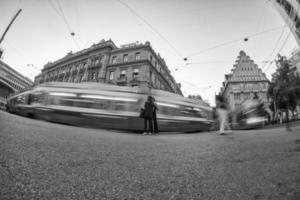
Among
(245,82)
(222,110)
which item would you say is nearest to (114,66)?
(222,110)

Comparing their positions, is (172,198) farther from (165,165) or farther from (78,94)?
(78,94)

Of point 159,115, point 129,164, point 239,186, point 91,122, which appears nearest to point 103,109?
point 91,122

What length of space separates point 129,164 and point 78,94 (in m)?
7.35

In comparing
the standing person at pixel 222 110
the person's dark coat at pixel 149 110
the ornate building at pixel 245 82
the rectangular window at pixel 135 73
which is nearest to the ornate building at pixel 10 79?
the person's dark coat at pixel 149 110

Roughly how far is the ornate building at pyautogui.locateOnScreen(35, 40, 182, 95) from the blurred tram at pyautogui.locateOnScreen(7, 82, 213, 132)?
14.4 m

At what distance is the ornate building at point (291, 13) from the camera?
10.0 meters

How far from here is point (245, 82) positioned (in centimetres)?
4181

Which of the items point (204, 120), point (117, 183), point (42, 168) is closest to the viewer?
point (117, 183)

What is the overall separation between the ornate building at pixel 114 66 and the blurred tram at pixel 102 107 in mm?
14376

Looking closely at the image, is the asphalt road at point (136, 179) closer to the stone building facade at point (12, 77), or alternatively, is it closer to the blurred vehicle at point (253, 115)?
the blurred vehicle at point (253, 115)

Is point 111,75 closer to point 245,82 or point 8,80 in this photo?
point 8,80

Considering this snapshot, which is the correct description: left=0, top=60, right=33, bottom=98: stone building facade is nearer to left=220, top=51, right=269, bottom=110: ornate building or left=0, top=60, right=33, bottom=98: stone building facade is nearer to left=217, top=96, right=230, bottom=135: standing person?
left=217, top=96, right=230, bottom=135: standing person

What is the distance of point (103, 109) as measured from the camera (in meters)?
7.68

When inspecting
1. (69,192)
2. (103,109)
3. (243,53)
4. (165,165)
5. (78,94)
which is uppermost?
(243,53)
